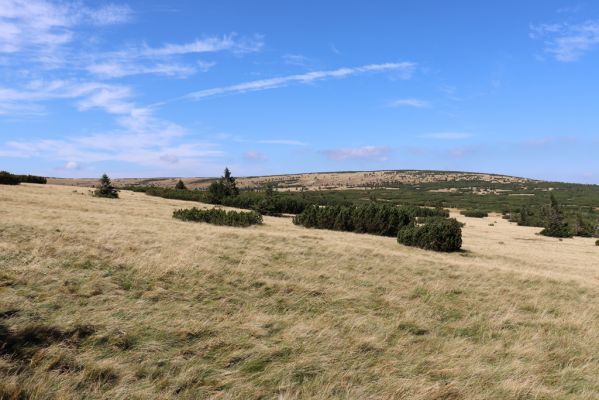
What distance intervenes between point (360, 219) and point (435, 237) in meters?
7.29

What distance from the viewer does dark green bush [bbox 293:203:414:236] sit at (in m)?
29.6

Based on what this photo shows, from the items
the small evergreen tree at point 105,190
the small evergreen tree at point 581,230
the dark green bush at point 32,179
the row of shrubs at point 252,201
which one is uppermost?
the dark green bush at point 32,179

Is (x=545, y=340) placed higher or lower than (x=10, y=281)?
lower

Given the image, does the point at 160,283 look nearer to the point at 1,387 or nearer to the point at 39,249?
the point at 39,249

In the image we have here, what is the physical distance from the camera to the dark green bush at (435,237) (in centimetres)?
2350

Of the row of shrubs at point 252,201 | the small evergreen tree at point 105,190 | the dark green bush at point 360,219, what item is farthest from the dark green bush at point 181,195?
the dark green bush at point 360,219

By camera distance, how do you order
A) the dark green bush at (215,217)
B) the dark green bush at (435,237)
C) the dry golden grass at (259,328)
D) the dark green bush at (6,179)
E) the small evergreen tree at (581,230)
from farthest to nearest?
the small evergreen tree at (581,230)
the dark green bush at (6,179)
the dark green bush at (215,217)
the dark green bush at (435,237)
the dry golden grass at (259,328)

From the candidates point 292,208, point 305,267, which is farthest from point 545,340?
point 292,208

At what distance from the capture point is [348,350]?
6.46 metres

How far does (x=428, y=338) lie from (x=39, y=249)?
31.5 feet

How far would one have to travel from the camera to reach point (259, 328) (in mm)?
7074

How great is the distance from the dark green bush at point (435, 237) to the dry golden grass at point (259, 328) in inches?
383

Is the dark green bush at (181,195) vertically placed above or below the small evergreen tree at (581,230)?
above

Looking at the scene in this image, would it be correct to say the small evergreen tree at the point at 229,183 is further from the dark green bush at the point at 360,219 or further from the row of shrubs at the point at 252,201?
the dark green bush at the point at 360,219
